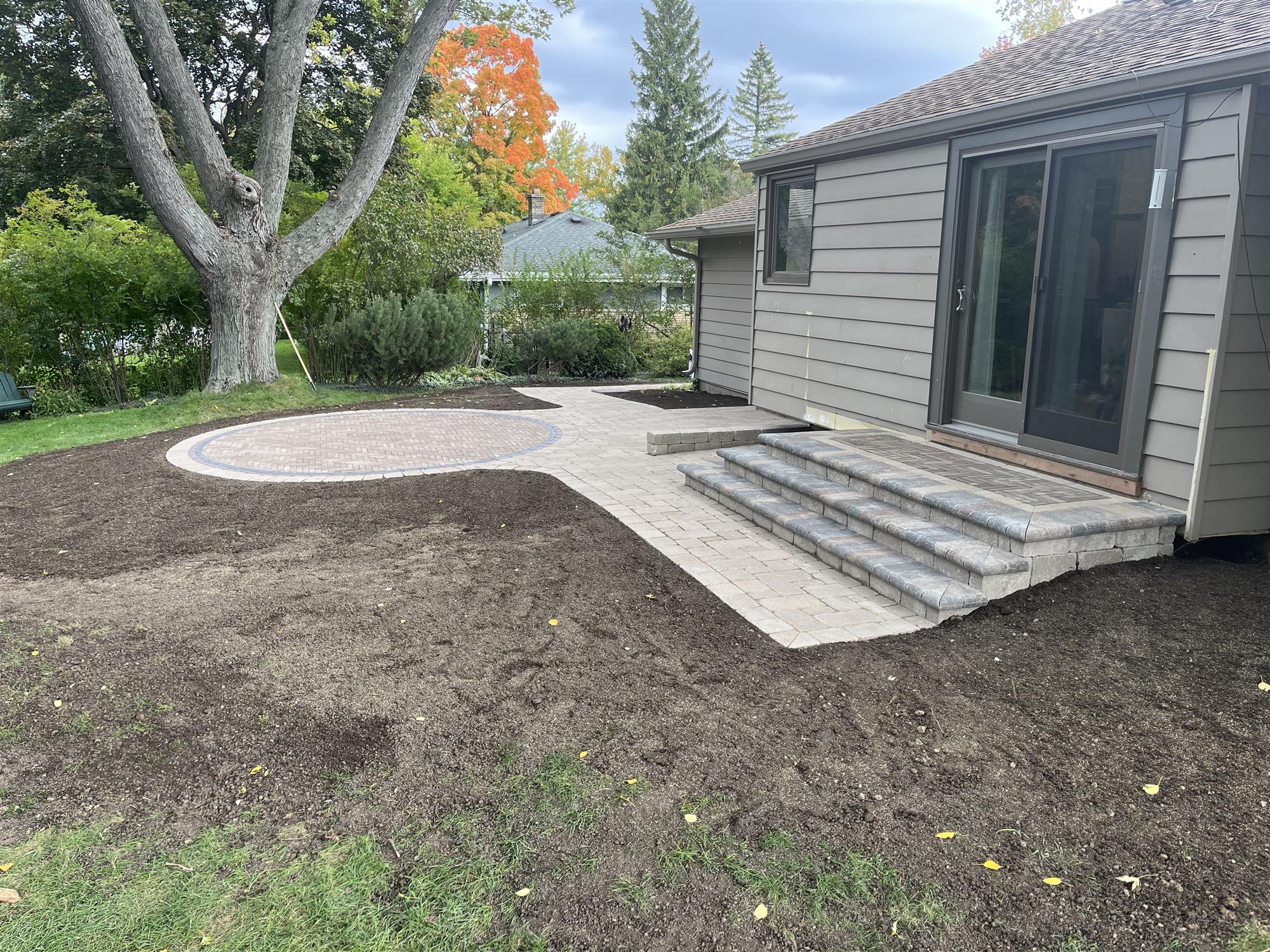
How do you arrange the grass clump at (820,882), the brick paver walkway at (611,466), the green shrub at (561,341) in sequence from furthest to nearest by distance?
the green shrub at (561,341), the brick paver walkway at (611,466), the grass clump at (820,882)

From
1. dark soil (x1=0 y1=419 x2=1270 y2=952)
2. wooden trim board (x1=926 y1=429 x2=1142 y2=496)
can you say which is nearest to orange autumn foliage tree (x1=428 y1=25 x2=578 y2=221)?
wooden trim board (x1=926 y1=429 x2=1142 y2=496)

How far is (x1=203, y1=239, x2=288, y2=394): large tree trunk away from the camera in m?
11.5

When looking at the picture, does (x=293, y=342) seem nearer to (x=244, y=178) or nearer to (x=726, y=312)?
(x=244, y=178)

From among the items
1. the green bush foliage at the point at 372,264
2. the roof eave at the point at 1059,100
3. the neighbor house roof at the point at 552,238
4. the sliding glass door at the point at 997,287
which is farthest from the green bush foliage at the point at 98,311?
the sliding glass door at the point at 997,287

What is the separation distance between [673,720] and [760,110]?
50.9m

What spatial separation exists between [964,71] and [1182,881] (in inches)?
290

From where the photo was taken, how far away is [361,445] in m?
8.66

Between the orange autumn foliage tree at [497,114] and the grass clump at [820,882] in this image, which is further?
the orange autumn foliage tree at [497,114]

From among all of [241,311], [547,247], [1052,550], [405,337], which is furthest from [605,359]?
[1052,550]

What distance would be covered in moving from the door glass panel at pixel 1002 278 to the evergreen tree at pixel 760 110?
45418mm

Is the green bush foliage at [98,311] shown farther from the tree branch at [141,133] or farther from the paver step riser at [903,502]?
the paver step riser at [903,502]

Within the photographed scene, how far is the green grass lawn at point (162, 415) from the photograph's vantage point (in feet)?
30.1

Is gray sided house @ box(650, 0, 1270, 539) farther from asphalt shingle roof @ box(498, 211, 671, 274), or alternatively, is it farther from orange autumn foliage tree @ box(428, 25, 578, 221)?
orange autumn foliage tree @ box(428, 25, 578, 221)

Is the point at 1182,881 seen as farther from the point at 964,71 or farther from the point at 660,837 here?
the point at 964,71
